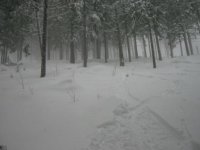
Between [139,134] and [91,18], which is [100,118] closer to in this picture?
[139,134]

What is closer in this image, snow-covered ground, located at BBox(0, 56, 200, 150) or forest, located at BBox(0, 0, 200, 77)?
snow-covered ground, located at BBox(0, 56, 200, 150)

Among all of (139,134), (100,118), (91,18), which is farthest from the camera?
(91,18)

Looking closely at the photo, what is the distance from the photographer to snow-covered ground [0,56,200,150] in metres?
4.59

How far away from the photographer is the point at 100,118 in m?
5.56

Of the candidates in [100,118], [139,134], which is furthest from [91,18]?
[139,134]

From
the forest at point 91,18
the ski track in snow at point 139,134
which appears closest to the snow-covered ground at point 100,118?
the ski track in snow at point 139,134

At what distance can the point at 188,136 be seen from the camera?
188 inches

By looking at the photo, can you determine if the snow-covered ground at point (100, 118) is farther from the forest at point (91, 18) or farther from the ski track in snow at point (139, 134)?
the forest at point (91, 18)

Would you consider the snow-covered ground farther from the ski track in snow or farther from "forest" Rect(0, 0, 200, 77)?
"forest" Rect(0, 0, 200, 77)

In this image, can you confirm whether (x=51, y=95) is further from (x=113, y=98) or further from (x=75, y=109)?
(x=113, y=98)

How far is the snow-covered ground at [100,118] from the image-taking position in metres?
4.59

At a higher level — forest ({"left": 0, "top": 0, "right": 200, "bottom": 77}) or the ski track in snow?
forest ({"left": 0, "top": 0, "right": 200, "bottom": 77})

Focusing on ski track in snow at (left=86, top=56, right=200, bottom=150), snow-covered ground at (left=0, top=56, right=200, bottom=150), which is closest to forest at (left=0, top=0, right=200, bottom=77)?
snow-covered ground at (left=0, top=56, right=200, bottom=150)

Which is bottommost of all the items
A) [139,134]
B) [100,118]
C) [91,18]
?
[139,134]
